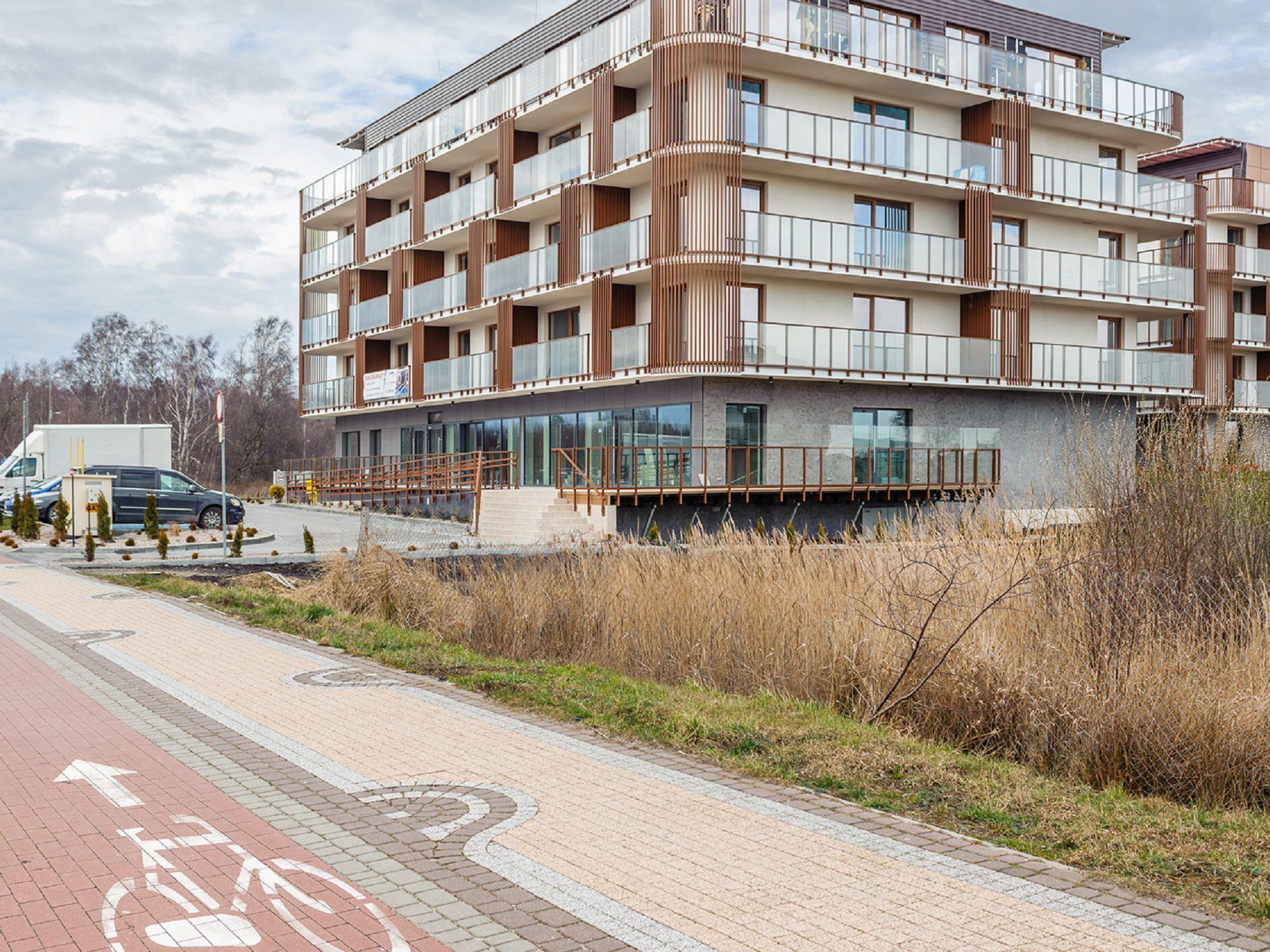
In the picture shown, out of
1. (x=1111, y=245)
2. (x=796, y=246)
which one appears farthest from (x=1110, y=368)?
(x=796, y=246)

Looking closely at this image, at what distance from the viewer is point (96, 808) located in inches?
248

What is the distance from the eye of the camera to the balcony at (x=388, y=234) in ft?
142

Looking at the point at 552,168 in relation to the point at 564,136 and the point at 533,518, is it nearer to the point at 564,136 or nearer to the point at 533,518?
the point at 564,136

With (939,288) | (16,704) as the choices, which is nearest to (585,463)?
(939,288)

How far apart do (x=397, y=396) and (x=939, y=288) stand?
1970 centimetres

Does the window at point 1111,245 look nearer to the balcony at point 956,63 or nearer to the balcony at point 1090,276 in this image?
the balcony at point 1090,276

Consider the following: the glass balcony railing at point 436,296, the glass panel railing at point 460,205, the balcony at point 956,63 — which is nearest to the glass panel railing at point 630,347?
the balcony at point 956,63

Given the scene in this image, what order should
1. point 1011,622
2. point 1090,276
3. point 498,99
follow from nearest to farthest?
1. point 1011,622
2. point 1090,276
3. point 498,99

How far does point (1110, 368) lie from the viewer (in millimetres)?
37344

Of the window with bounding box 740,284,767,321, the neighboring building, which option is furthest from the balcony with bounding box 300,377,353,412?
the neighboring building

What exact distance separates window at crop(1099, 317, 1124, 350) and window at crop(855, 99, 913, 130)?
31.5 feet

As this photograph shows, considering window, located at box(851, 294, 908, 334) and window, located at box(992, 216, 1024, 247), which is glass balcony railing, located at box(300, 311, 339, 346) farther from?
window, located at box(992, 216, 1024, 247)

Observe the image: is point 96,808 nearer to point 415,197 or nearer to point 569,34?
point 569,34

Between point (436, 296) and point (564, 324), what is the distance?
6.71 metres
